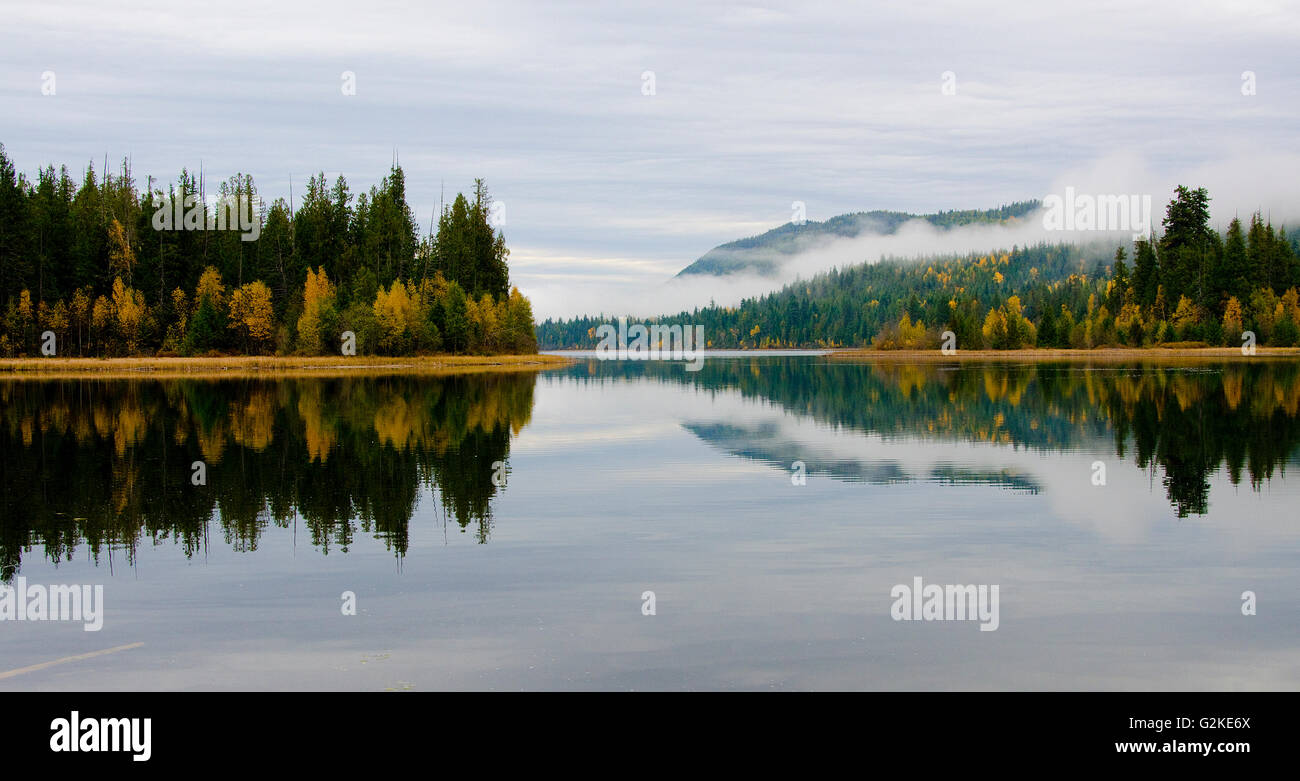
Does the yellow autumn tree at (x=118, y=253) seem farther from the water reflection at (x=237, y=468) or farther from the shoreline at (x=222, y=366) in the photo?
the water reflection at (x=237, y=468)

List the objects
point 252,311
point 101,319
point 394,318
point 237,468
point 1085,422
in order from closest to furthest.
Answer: point 237,468 < point 1085,422 < point 101,319 < point 252,311 < point 394,318

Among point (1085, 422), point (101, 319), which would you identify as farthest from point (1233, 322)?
point (101, 319)

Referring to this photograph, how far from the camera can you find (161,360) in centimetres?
11600

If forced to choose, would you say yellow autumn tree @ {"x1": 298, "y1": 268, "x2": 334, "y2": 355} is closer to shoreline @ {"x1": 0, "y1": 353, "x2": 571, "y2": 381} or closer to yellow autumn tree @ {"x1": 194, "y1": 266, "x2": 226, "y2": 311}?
shoreline @ {"x1": 0, "y1": 353, "x2": 571, "y2": 381}

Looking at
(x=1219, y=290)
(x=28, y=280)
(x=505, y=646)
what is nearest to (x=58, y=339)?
(x=28, y=280)

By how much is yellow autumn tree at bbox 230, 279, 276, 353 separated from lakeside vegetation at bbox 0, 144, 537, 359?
0.57 ft

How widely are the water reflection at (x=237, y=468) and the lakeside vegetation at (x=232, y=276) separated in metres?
68.1

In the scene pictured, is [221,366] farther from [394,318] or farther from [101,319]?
[394,318]

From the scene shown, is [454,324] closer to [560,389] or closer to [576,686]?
[560,389]

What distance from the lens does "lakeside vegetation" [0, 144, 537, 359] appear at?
12169 centimetres

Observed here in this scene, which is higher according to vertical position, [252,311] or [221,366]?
[252,311]

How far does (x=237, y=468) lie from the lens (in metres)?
30.3

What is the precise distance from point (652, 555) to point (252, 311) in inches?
4568

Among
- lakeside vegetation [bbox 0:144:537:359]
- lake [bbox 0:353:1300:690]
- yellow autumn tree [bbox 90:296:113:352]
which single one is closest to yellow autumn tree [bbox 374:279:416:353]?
lakeside vegetation [bbox 0:144:537:359]
